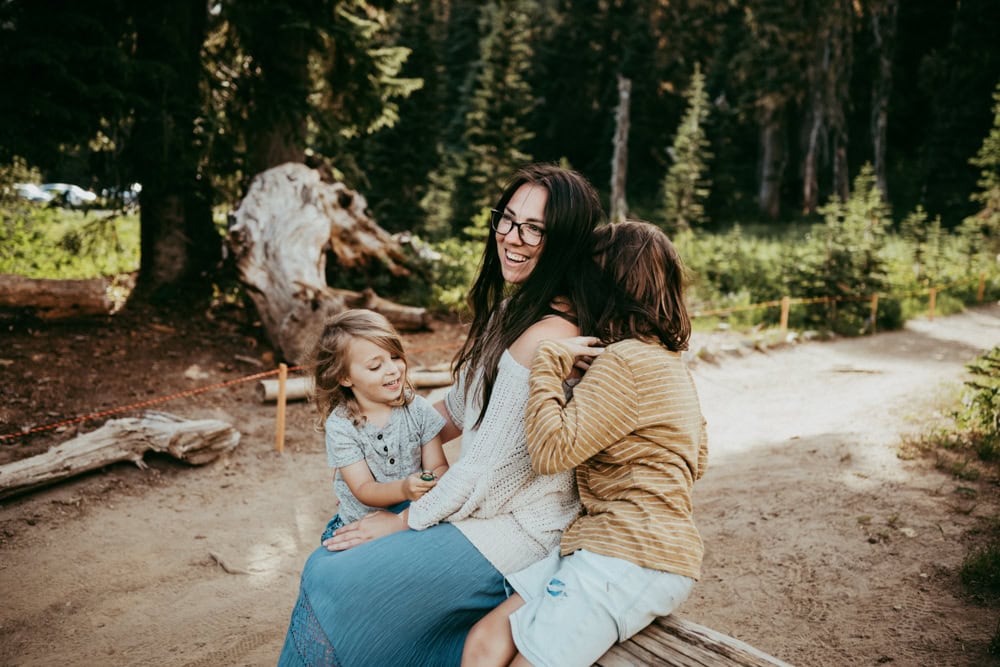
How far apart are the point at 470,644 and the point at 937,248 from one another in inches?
756

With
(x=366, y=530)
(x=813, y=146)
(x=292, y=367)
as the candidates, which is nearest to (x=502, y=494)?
(x=366, y=530)

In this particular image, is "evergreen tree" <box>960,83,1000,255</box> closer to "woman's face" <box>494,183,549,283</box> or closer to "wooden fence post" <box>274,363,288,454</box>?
"wooden fence post" <box>274,363,288,454</box>

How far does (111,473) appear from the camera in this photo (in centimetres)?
545

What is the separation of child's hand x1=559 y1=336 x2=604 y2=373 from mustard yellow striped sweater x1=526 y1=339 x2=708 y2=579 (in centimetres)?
3

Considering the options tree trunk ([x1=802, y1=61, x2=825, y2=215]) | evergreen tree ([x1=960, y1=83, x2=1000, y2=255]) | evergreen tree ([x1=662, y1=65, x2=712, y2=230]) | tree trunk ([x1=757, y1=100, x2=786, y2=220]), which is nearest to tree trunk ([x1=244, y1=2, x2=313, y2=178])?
evergreen tree ([x1=960, y1=83, x2=1000, y2=255])

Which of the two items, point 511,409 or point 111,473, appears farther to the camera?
point 111,473

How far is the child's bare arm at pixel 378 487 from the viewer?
93.0 inches

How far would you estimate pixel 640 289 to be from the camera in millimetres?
2270

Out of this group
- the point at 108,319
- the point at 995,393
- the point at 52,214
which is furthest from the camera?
the point at 52,214

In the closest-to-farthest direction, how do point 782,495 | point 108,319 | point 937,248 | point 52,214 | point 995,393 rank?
point 782,495, point 995,393, point 108,319, point 52,214, point 937,248

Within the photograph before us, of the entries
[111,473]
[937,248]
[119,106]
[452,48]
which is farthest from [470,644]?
[452,48]

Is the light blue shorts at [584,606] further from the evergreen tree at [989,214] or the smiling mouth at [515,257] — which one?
the evergreen tree at [989,214]

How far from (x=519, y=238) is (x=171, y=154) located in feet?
24.7

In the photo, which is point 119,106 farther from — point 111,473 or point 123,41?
point 111,473
